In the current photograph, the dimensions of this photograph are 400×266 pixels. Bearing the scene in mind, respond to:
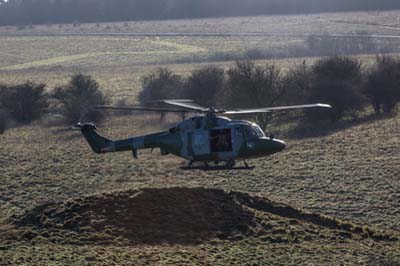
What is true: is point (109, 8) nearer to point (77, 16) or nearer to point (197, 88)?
point (77, 16)

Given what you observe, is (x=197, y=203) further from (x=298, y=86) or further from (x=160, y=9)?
(x=160, y=9)

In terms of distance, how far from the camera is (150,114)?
46.5 m

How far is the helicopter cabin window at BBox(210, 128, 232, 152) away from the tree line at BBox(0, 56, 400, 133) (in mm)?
18043

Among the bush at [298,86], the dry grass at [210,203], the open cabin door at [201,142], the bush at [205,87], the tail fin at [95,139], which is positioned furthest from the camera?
the bush at [205,87]

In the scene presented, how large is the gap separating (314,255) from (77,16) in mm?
Result: 147860

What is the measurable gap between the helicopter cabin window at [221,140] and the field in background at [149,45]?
3816 centimetres

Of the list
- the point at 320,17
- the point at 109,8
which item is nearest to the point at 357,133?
the point at 320,17

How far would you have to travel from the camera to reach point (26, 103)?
48344 mm

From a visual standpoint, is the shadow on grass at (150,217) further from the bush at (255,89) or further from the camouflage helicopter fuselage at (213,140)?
the bush at (255,89)

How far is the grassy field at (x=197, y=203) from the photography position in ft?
63.1

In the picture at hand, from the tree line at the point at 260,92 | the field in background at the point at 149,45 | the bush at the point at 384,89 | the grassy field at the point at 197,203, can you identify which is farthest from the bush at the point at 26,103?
the bush at the point at 384,89

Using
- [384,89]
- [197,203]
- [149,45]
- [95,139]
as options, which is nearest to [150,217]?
[197,203]

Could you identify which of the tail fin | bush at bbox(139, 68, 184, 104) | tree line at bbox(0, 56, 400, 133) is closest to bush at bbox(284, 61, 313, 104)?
tree line at bbox(0, 56, 400, 133)

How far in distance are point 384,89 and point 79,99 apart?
727 inches
